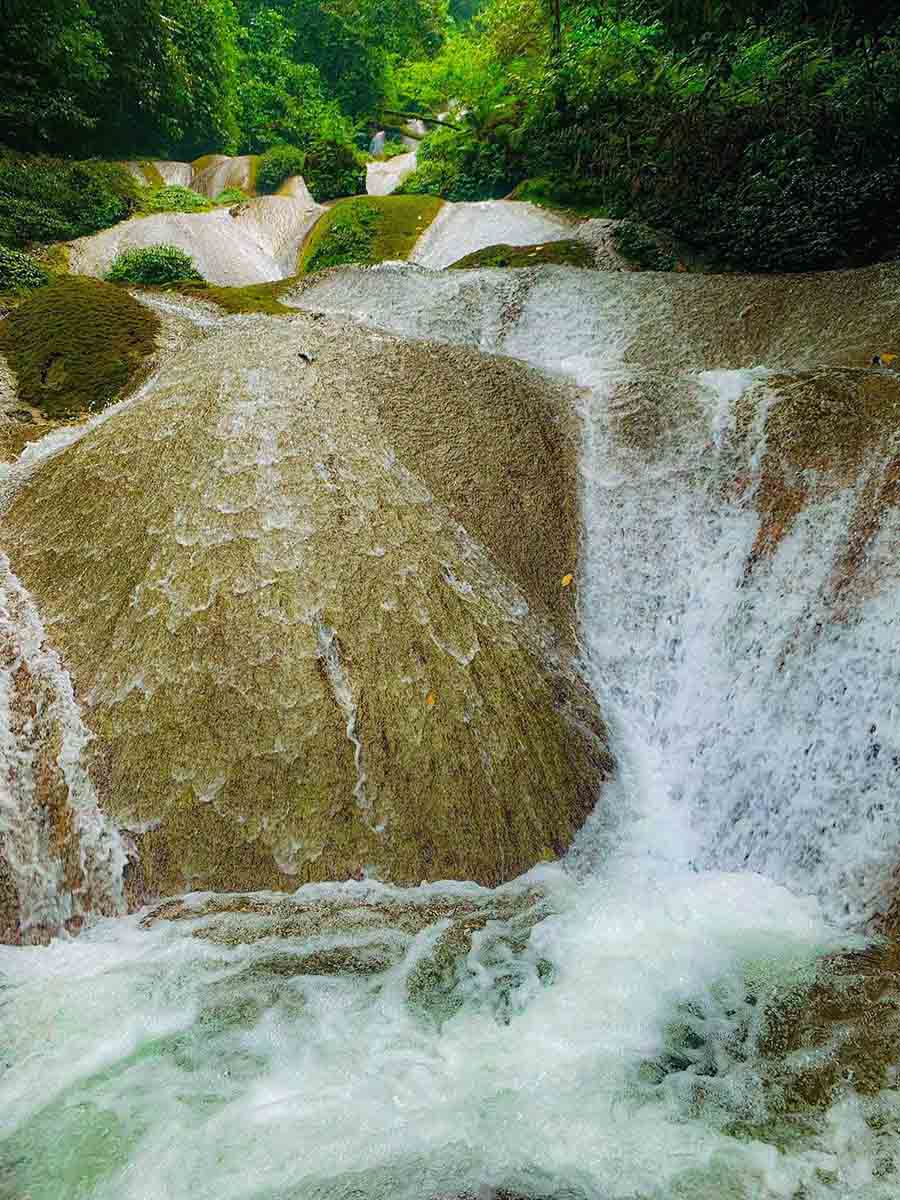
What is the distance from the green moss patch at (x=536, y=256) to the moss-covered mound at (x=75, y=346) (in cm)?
512

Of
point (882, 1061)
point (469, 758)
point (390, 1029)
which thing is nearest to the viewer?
point (882, 1061)

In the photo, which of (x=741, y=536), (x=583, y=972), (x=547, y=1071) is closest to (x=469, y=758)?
(x=583, y=972)

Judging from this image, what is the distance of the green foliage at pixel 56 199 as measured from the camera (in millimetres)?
13617

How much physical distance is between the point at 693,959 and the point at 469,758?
1.67 meters

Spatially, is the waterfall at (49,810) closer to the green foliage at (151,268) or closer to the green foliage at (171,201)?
the green foliage at (151,268)

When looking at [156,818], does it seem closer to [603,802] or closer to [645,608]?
[603,802]

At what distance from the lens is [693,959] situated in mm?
3738

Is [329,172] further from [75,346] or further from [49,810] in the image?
[49,810]

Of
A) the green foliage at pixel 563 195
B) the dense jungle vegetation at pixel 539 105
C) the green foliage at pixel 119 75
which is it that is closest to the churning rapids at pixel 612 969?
the dense jungle vegetation at pixel 539 105

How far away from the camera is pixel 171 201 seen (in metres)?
17.3

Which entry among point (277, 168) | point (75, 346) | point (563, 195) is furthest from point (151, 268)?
point (277, 168)

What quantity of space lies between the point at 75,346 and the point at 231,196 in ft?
51.2

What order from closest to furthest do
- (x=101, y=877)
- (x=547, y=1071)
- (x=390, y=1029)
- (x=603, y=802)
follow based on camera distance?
(x=547, y=1071) → (x=390, y=1029) → (x=101, y=877) → (x=603, y=802)

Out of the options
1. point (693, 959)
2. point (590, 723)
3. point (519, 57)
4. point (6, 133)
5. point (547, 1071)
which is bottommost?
point (547, 1071)
